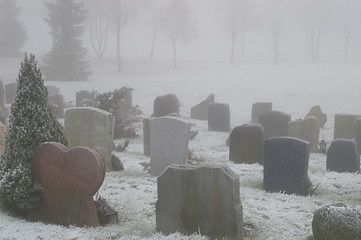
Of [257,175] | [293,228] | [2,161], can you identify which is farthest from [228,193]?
[257,175]

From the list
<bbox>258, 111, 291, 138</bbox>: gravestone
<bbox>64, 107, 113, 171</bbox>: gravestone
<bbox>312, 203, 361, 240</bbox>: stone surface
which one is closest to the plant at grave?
<bbox>64, 107, 113, 171</bbox>: gravestone

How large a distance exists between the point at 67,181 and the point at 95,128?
368 cm

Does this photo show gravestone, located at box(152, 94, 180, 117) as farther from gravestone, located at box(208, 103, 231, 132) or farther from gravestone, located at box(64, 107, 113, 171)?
gravestone, located at box(64, 107, 113, 171)

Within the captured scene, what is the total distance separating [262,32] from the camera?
97938 mm

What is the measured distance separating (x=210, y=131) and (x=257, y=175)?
833 cm

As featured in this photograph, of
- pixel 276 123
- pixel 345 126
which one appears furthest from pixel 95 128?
pixel 345 126

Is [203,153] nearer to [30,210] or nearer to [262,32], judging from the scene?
[30,210]

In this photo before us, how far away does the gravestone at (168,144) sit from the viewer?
10188 millimetres

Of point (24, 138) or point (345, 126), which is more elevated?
point (24, 138)

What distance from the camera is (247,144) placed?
11.7 m

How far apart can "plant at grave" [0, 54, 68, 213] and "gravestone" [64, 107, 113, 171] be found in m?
3.15

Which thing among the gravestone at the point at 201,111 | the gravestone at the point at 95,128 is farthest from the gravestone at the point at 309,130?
the gravestone at the point at 201,111

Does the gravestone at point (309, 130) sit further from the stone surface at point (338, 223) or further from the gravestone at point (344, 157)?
the stone surface at point (338, 223)

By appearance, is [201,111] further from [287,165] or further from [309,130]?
[287,165]
